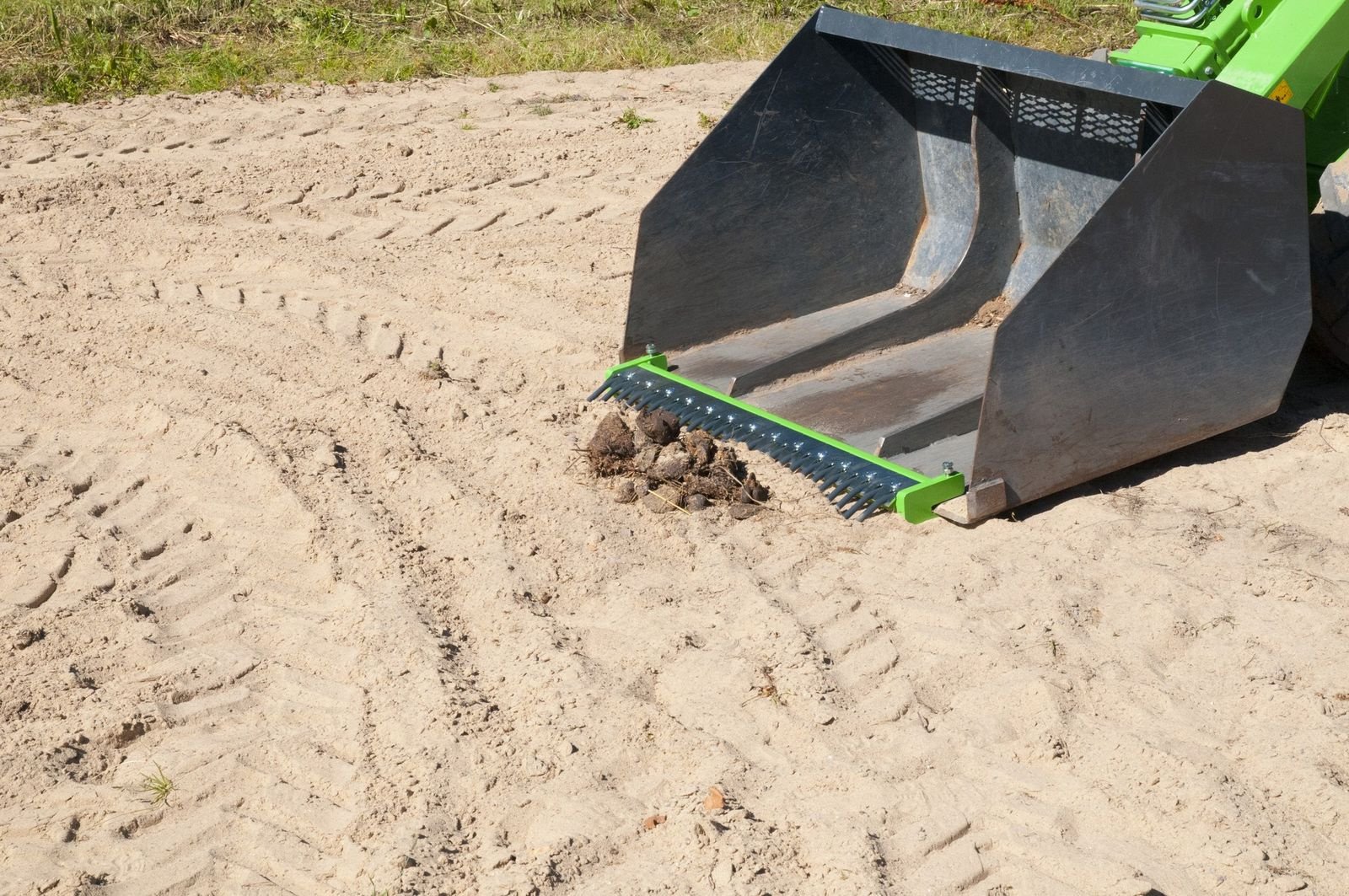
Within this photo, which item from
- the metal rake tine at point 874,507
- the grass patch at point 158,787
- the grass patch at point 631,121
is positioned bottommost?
the grass patch at point 158,787

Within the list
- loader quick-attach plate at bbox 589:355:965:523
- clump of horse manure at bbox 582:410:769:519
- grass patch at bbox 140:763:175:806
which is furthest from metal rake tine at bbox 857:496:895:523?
grass patch at bbox 140:763:175:806

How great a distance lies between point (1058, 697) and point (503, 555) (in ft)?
4.39

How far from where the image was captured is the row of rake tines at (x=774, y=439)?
3396 millimetres

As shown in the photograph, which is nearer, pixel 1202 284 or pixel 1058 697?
pixel 1058 697

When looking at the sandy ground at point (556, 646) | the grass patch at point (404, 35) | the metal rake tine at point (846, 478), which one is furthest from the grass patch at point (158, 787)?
the grass patch at point (404, 35)

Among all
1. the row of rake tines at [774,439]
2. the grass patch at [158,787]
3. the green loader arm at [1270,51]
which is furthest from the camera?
the row of rake tines at [774,439]

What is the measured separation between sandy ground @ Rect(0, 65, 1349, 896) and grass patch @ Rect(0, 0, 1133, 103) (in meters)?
2.67

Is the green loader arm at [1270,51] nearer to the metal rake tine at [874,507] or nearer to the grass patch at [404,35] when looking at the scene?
the metal rake tine at [874,507]

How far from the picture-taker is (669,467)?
356 cm

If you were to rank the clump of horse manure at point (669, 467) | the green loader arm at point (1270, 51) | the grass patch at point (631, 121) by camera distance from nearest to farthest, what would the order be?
the green loader arm at point (1270, 51)
the clump of horse manure at point (669, 467)
the grass patch at point (631, 121)

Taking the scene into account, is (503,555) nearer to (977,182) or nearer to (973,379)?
(973,379)

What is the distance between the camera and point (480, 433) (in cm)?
388

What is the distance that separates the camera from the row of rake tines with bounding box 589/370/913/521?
3396mm

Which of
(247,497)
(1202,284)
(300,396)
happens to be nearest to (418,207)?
(300,396)
